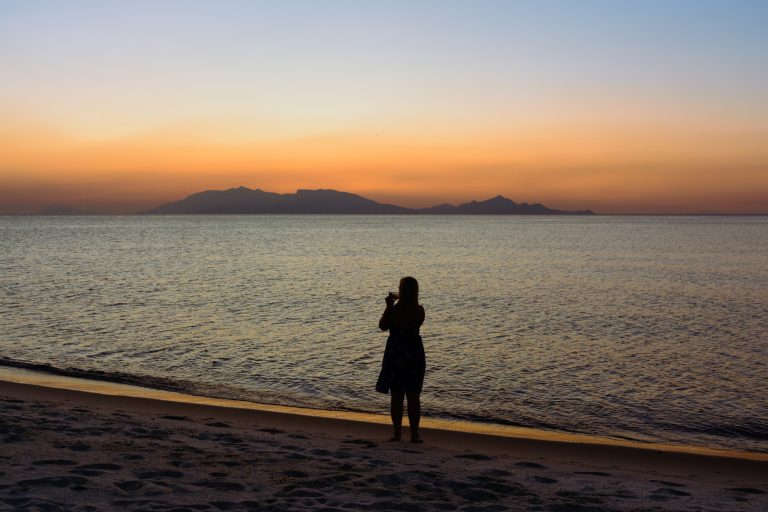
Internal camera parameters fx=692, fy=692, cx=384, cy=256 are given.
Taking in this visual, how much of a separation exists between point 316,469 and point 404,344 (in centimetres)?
213

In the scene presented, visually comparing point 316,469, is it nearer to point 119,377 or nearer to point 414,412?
point 414,412

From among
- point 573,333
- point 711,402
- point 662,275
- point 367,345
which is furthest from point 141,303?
point 662,275

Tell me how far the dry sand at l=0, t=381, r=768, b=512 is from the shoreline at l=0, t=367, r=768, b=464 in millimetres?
239

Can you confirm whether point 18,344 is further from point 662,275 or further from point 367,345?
point 662,275

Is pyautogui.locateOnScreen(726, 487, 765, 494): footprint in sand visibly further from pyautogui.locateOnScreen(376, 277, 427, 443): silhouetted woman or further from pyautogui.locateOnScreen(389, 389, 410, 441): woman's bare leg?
pyautogui.locateOnScreen(389, 389, 410, 441): woman's bare leg

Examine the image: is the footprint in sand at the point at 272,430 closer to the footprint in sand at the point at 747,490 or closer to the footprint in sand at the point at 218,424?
the footprint in sand at the point at 218,424

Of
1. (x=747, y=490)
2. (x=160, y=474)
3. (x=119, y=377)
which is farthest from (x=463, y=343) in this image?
(x=160, y=474)

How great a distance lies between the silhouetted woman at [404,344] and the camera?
9.28 m

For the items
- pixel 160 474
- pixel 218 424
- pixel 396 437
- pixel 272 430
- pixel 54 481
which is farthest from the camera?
pixel 218 424

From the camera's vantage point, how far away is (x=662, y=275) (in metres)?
47.1

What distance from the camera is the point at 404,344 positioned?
9414mm

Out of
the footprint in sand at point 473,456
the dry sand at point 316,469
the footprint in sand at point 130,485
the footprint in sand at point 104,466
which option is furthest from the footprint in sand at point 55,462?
the footprint in sand at point 473,456

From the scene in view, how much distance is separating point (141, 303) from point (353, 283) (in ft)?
47.5

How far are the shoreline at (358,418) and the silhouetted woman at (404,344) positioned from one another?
2250mm
